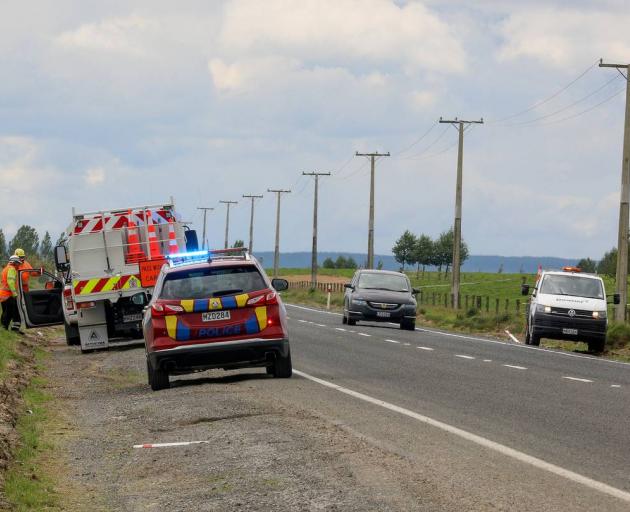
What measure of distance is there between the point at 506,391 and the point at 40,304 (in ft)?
47.0

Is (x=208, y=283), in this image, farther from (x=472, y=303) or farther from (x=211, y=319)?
(x=472, y=303)

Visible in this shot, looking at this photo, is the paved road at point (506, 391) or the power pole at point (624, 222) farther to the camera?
the power pole at point (624, 222)

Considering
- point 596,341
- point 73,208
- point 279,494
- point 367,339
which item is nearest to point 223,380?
point 279,494

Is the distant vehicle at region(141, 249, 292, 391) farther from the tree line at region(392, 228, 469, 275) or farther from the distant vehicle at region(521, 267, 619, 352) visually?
the tree line at region(392, 228, 469, 275)

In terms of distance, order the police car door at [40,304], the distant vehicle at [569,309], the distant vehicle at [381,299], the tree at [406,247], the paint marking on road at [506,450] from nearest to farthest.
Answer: the paint marking on road at [506,450]
the police car door at [40,304]
the distant vehicle at [569,309]
the distant vehicle at [381,299]
the tree at [406,247]

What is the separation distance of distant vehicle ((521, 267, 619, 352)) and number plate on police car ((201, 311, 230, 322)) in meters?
16.3

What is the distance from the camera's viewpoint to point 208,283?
16906 millimetres

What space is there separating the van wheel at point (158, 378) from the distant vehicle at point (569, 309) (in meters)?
16.3

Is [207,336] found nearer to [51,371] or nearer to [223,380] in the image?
[223,380]

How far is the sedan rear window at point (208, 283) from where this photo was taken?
16844mm

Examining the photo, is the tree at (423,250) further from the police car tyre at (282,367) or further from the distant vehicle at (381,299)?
the police car tyre at (282,367)

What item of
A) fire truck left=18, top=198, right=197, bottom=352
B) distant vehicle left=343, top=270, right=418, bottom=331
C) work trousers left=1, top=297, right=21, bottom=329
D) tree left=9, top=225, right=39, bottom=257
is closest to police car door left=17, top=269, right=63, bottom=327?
fire truck left=18, top=198, right=197, bottom=352

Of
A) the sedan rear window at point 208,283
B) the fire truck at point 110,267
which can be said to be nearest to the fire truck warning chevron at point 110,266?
the fire truck at point 110,267

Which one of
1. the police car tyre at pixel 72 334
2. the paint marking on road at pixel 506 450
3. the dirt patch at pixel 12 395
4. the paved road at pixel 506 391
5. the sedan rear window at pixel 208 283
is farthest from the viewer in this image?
the police car tyre at pixel 72 334
